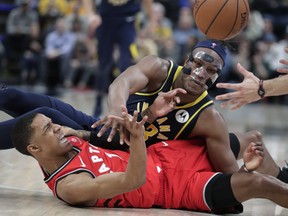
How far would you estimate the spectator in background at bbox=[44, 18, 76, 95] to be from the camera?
11734mm

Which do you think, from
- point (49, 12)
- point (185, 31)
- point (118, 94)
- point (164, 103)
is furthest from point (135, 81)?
point (49, 12)

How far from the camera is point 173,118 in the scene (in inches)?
153

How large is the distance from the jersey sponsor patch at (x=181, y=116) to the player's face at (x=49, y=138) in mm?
732

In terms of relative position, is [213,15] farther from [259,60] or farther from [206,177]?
[259,60]

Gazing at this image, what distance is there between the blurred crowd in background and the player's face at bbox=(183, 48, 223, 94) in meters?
7.22

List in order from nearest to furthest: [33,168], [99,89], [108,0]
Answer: [33,168] → [108,0] → [99,89]

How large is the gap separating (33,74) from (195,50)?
27.2 ft

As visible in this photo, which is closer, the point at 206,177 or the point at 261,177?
the point at 261,177

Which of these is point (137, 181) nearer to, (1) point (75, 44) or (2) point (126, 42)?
(2) point (126, 42)

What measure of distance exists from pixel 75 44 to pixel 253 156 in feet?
29.2

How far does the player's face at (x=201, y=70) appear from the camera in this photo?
382 cm

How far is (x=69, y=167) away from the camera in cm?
346

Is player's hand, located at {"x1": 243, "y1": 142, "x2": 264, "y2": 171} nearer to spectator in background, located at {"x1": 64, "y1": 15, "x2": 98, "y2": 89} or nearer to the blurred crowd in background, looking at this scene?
the blurred crowd in background

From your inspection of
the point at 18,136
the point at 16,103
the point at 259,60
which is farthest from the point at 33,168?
the point at 259,60
